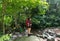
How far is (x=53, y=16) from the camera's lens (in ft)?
58.2

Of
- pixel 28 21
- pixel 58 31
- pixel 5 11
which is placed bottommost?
pixel 58 31

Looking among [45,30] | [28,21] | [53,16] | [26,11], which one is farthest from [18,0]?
[53,16]

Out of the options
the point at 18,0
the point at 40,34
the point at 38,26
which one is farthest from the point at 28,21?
the point at 18,0

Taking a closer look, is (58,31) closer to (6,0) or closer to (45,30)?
(45,30)

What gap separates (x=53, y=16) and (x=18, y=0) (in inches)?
305

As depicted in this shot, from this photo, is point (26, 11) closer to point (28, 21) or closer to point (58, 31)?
point (28, 21)

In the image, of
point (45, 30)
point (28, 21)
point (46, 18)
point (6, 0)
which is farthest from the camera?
point (46, 18)

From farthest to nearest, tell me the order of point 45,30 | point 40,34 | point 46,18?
1. point 46,18
2. point 45,30
3. point 40,34

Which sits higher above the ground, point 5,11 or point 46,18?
point 5,11

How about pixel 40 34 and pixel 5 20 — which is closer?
pixel 5 20

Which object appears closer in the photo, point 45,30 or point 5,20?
point 5,20

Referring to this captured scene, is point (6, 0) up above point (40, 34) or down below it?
above

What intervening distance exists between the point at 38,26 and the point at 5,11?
643 cm

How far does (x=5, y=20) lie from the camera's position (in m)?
10.7
